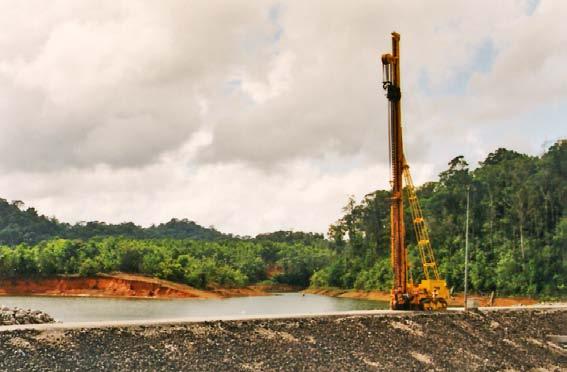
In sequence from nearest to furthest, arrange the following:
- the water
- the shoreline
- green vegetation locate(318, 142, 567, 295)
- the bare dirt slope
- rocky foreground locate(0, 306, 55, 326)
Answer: rocky foreground locate(0, 306, 55, 326) < the water < green vegetation locate(318, 142, 567, 295) < the shoreline < the bare dirt slope

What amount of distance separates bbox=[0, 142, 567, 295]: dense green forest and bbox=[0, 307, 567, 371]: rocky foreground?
26334 mm

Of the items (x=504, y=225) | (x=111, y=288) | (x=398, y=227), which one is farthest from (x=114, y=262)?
(x=398, y=227)

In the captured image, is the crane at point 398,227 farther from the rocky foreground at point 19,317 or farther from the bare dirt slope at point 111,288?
the bare dirt slope at point 111,288

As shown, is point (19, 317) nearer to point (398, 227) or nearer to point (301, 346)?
point (301, 346)

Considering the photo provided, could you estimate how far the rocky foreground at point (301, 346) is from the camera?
22188 mm

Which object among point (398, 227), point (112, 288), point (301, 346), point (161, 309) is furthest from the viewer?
point (112, 288)

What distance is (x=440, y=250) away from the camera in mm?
94625

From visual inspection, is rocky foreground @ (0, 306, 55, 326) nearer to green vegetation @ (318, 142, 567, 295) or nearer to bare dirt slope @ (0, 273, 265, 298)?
green vegetation @ (318, 142, 567, 295)

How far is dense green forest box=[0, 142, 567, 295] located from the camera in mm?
80750

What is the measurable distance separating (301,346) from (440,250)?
71.0 meters

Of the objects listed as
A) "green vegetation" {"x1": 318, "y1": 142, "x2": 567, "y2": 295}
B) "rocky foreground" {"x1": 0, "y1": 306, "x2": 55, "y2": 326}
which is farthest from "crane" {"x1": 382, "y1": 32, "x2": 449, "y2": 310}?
"green vegetation" {"x1": 318, "y1": 142, "x2": 567, "y2": 295}

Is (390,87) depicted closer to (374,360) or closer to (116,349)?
(374,360)

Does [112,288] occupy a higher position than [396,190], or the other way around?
[396,190]

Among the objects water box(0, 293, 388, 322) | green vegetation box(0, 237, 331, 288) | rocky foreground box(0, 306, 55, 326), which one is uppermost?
green vegetation box(0, 237, 331, 288)
